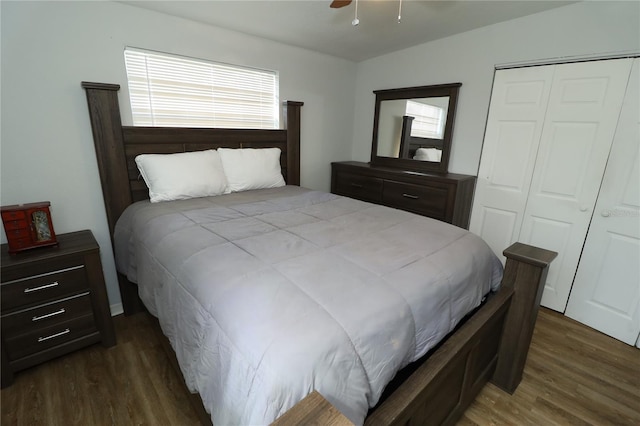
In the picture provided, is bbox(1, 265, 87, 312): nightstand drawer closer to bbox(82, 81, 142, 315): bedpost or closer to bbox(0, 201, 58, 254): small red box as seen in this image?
bbox(0, 201, 58, 254): small red box

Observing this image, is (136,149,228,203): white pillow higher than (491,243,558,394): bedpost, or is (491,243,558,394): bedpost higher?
(136,149,228,203): white pillow

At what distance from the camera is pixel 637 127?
1888mm

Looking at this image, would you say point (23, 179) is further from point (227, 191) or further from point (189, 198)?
point (227, 191)

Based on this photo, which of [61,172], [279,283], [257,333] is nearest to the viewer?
[257,333]

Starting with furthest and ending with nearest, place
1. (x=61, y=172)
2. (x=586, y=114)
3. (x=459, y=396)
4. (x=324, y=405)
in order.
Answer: (x=586, y=114), (x=61, y=172), (x=459, y=396), (x=324, y=405)

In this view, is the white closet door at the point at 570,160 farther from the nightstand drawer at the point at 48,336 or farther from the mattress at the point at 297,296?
the nightstand drawer at the point at 48,336

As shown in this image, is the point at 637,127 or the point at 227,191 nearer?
the point at 637,127

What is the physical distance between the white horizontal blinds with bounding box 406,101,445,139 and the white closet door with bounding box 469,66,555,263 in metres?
0.45

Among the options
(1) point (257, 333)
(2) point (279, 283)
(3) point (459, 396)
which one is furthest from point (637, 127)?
(1) point (257, 333)

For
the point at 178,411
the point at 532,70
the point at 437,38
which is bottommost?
the point at 178,411

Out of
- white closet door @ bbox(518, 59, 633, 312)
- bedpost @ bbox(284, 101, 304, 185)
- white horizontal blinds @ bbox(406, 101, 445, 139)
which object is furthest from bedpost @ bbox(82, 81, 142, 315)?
white closet door @ bbox(518, 59, 633, 312)

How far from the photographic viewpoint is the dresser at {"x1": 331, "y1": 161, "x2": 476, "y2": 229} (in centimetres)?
256

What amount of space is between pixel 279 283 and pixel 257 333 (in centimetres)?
22

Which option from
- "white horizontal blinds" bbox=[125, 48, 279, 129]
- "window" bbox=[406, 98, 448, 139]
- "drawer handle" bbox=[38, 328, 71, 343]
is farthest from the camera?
"window" bbox=[406, 98, 448, 139]
